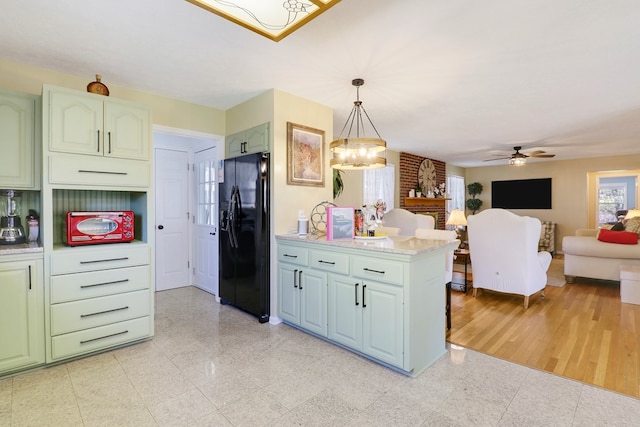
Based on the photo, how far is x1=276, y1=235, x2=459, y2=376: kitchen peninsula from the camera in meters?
2.25

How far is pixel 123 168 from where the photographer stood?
273 centimetres

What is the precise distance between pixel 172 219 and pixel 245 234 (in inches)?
68.1

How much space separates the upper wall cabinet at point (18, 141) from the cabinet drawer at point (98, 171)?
333mm

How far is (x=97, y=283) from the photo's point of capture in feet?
8.51

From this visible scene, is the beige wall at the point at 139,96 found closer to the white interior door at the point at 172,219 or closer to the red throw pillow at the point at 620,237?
the white interior door at the point at 172,219

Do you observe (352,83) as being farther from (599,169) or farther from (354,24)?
(599,169)

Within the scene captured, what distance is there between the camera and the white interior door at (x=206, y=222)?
14.2 feet

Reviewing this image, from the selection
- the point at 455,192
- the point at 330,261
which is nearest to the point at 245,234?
the point at 330,261

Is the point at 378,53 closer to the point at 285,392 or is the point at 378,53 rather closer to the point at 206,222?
the point at 285,392

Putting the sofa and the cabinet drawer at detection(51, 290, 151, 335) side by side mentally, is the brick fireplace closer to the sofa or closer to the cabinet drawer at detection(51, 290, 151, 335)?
the sofa

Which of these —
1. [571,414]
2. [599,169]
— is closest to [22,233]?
[571,414]

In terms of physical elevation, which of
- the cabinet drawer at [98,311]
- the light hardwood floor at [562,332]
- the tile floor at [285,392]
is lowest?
the tile floor at [285,392]

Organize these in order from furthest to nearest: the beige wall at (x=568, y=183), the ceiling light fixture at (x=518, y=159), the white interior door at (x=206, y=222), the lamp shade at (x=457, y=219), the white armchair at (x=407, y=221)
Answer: the beige wall at (x=568, y=183) → the ceiling light fixture at (x=518, y=159) → the lamp shade at (x=457, y=219) → the white armchair at (x=407, y=221) → the white interior door at (x=206, y=222)

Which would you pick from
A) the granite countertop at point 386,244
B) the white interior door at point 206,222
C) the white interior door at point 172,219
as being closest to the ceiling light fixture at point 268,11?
the granite countertop at point 386,244
